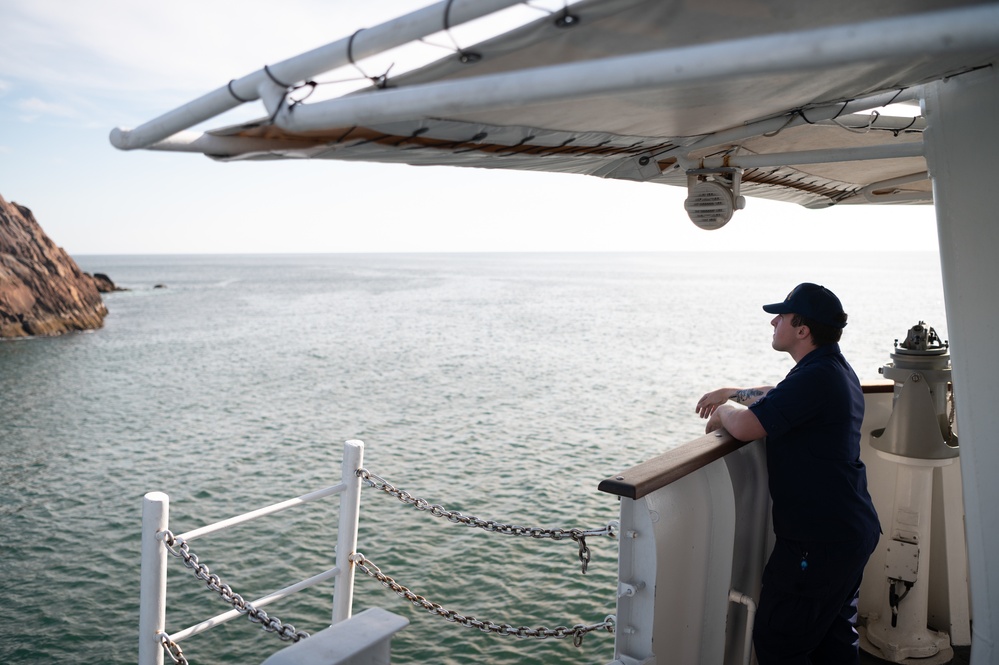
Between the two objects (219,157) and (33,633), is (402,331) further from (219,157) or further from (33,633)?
(219,157)

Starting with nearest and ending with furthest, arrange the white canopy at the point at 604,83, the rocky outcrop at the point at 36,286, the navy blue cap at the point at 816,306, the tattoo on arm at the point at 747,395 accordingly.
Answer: the white canopy at the point at 604,83 → the navy blue cap at the point at 816,306 → the tattoo on arm at the point at 747,395 → the rocky outcrop at the point at 36,286

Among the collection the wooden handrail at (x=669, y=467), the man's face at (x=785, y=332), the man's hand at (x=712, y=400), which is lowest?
the wooden handrail at (x=669, y=467)

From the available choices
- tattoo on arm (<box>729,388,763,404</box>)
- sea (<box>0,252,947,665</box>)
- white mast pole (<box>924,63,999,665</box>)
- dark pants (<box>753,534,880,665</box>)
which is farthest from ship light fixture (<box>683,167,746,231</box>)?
sea (<box>0,252,947,665</box>)

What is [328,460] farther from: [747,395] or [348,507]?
[747,395]

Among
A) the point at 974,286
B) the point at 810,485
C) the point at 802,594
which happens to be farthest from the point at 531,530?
the point at 974,286

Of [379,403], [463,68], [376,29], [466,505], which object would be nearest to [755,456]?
[463,68]

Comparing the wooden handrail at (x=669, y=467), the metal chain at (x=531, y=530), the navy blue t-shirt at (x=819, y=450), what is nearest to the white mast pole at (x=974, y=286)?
the navy blue t-shirt at (x=819, y=450)

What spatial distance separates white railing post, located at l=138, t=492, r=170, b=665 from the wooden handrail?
96.7 inches

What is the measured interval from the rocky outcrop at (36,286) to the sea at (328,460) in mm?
3735

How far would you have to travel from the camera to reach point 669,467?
2990 millimetres

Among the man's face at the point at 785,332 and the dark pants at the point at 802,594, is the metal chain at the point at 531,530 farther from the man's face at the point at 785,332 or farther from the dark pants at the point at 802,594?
the man's face at the point at 785,332

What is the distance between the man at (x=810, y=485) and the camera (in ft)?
10.6

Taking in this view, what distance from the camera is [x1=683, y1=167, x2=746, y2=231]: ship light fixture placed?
4.86m

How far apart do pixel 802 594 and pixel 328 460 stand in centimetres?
1661
